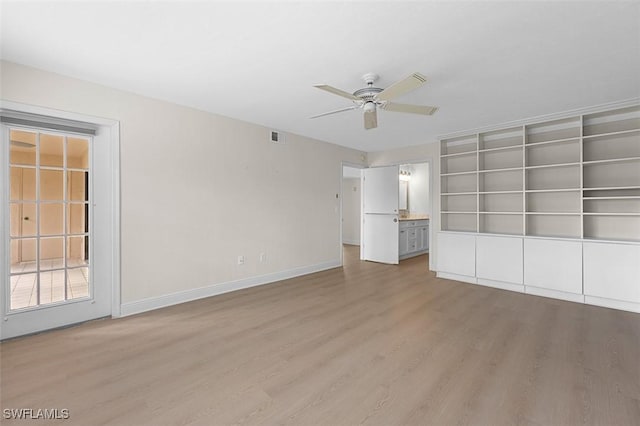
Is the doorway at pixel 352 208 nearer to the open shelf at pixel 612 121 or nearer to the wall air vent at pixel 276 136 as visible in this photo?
the wall air vent at pixel 276 136

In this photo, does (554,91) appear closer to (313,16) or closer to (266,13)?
(313,16)

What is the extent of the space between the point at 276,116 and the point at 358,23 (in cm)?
223

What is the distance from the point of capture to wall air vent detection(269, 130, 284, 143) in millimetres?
4647

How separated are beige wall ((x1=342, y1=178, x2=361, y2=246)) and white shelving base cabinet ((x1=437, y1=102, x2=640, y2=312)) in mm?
4220

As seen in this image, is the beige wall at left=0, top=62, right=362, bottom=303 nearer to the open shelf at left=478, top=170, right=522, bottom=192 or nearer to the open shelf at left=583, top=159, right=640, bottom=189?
the open shelf at left=478, top=170, right=522, bottom=192

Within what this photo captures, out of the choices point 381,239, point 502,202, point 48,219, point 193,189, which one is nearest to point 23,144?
point 48,219

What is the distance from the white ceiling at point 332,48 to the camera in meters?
1.89

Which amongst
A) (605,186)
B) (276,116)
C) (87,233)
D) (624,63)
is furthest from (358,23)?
(605,186)

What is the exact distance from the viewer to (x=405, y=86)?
95.6 inches

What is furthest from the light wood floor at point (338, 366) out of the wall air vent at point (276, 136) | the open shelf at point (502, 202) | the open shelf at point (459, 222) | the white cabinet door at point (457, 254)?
the wall air vent at point (276, 136)

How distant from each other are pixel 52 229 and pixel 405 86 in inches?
143

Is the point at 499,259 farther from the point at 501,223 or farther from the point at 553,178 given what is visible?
the point at 553,178

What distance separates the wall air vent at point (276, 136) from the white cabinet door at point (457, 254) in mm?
3187

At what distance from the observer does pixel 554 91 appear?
3.16 meters
